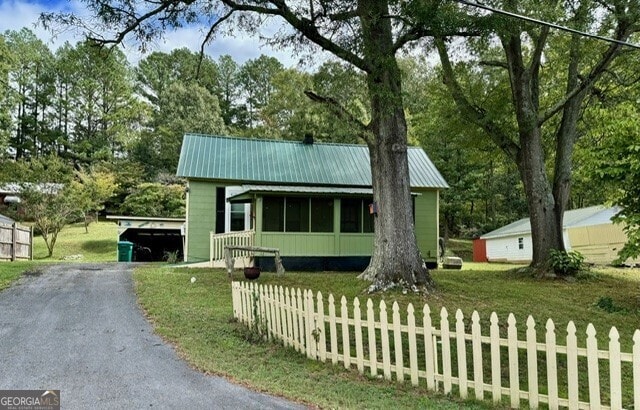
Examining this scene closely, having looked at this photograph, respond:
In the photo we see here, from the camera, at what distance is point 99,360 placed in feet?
15.6

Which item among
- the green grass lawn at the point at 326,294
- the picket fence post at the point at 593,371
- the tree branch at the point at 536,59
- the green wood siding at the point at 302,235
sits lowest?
the green grass lawn at the point at 326,294

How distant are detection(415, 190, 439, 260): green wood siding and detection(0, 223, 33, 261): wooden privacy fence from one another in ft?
47.6

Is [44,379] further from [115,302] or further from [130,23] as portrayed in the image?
[130,23]

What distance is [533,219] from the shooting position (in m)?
12.8

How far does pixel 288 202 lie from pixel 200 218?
3.43 m

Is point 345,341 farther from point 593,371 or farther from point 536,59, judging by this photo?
point 536,59

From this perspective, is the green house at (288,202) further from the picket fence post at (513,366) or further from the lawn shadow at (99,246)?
the lawn shadow at (99,246)

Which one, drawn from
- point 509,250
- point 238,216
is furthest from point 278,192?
point 509,250

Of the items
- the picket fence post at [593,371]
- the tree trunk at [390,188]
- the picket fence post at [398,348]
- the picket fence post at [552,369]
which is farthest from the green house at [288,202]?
the picket fence post at [593,371]

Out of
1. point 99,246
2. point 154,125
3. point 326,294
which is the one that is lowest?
point 326,294

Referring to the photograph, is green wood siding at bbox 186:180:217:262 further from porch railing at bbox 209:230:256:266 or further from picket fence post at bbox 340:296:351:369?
picket fence post at bbox 340:296:351:369

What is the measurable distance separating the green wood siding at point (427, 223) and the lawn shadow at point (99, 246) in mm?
17532

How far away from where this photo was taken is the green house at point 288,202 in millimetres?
14086

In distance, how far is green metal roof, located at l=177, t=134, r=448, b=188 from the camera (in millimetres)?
15938
